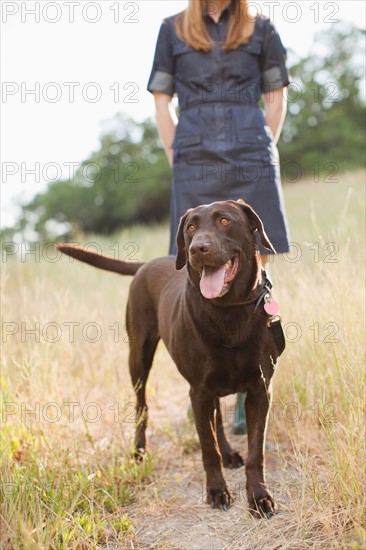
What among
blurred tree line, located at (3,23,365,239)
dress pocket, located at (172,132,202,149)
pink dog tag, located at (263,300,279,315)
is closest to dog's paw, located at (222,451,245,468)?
pink dog tag, located at (263,300,279,315)

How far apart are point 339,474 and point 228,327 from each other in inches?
29.4

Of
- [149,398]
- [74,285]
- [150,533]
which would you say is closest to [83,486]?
[150,533]

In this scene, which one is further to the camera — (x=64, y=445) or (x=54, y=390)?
(x=54, y=390)

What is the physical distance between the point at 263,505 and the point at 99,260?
1737 millimetres

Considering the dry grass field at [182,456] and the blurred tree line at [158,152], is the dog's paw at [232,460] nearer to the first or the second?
the dry grass field at [182,456]

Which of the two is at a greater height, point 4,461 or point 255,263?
point 255,263

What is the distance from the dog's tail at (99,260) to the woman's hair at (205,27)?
135 centimetres

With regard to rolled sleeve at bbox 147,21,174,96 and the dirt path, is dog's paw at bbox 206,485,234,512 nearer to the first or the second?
the dirt path

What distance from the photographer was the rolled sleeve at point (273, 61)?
3480 millimetres

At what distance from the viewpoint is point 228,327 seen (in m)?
2.60

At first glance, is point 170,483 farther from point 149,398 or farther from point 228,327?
point 149,398

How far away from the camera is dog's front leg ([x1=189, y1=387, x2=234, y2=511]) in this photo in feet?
9.02

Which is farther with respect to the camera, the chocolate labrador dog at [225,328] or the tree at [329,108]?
the tree at [329,108]

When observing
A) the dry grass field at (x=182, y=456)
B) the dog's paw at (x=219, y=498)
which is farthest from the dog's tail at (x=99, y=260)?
the dog's paw at (x=219, y=498)
